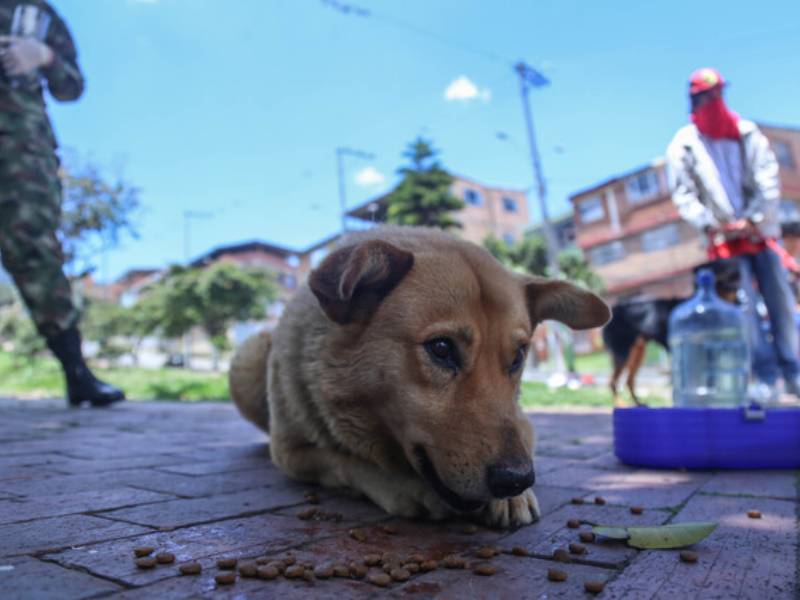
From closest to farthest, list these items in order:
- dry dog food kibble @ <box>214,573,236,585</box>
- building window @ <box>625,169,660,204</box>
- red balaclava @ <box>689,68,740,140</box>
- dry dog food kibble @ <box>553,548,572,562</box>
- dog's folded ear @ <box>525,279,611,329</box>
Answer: dry dog food kibble @ <box>214,573,236,585</box>, dry dog food kibble @ <box>553,548,572,562</box>, dog's folded ear @ <box>525,279,611,329</box>, red balaclava @ <box>689,68,740,140</box>, building window @ <box>625,169,660,204</box>

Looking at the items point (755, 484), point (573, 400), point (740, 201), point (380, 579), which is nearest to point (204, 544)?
point (380, 579)

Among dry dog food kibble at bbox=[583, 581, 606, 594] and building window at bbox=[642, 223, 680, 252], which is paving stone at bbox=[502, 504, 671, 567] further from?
building window at bbox=[642, 223, 680, 252]

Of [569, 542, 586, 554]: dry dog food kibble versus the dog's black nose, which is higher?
the dog's black nose

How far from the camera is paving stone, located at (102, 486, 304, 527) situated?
71.2 inches

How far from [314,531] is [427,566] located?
46cm

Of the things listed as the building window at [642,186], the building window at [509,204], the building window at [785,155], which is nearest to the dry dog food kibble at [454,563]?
the building window at [642,186]

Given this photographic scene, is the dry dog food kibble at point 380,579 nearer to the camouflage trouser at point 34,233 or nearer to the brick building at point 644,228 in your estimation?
the camouflage trouser at point 34,233

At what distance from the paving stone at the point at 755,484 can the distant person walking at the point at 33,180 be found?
4949 millimetres

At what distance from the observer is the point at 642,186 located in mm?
30094

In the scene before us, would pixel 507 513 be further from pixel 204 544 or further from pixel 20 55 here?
pixel 20 55

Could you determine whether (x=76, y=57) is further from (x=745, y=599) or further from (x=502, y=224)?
(x=502, y=224)

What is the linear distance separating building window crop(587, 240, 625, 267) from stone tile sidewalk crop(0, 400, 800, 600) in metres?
A: 30.5

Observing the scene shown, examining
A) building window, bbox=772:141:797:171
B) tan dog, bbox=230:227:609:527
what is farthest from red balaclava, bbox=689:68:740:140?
building window, bbox=772:141:797:171

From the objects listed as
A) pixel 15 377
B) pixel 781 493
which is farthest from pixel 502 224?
pixel 781 493
